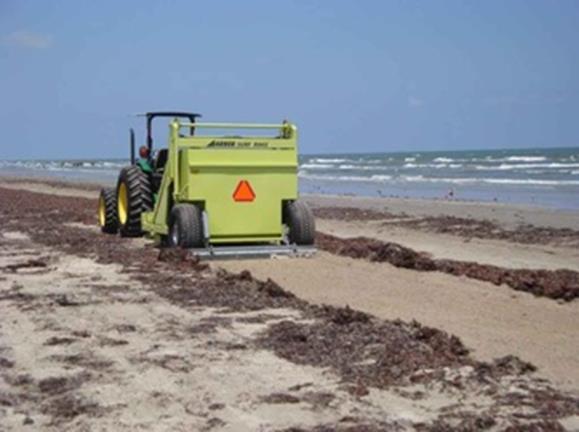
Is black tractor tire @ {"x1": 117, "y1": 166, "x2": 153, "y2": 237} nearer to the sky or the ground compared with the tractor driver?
nearer to the ground

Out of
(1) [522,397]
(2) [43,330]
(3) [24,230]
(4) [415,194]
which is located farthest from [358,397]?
(4) [415,194]

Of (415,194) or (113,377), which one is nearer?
(113,377)

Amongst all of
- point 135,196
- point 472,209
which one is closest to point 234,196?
point 135,196

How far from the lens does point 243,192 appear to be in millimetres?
12594

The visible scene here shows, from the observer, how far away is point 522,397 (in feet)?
18.4

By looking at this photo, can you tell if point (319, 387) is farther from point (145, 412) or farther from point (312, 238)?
point (312, 238)

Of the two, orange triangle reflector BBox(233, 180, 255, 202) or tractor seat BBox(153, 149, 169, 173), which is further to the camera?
tractor seat BBox(153, 149, 169, 173)

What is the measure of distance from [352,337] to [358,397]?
1.66 meters

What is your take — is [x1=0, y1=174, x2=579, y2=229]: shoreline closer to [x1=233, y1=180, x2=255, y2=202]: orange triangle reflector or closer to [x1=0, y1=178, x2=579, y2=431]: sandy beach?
[x1=0, y1=178, x2=579, y2=431]: sandy beach

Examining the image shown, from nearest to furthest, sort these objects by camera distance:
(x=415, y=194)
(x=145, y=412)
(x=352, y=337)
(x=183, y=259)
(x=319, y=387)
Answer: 1. (x=145, y=412)
2. (x=319, y=387)
3. (x=352, y=337)
4. (x=183, y=259)
5. (x=415, y=194)

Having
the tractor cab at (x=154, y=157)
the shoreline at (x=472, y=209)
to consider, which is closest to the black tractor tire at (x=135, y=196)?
the tractor cab at (x=154, y=157)

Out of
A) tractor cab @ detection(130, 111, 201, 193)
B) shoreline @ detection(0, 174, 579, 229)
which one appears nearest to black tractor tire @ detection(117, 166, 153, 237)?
tractor cab @ detection(130, 111, 201, 193)

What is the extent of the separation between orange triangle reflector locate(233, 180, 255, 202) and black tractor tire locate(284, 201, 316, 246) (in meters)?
0.67

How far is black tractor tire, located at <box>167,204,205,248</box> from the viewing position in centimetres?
1228
